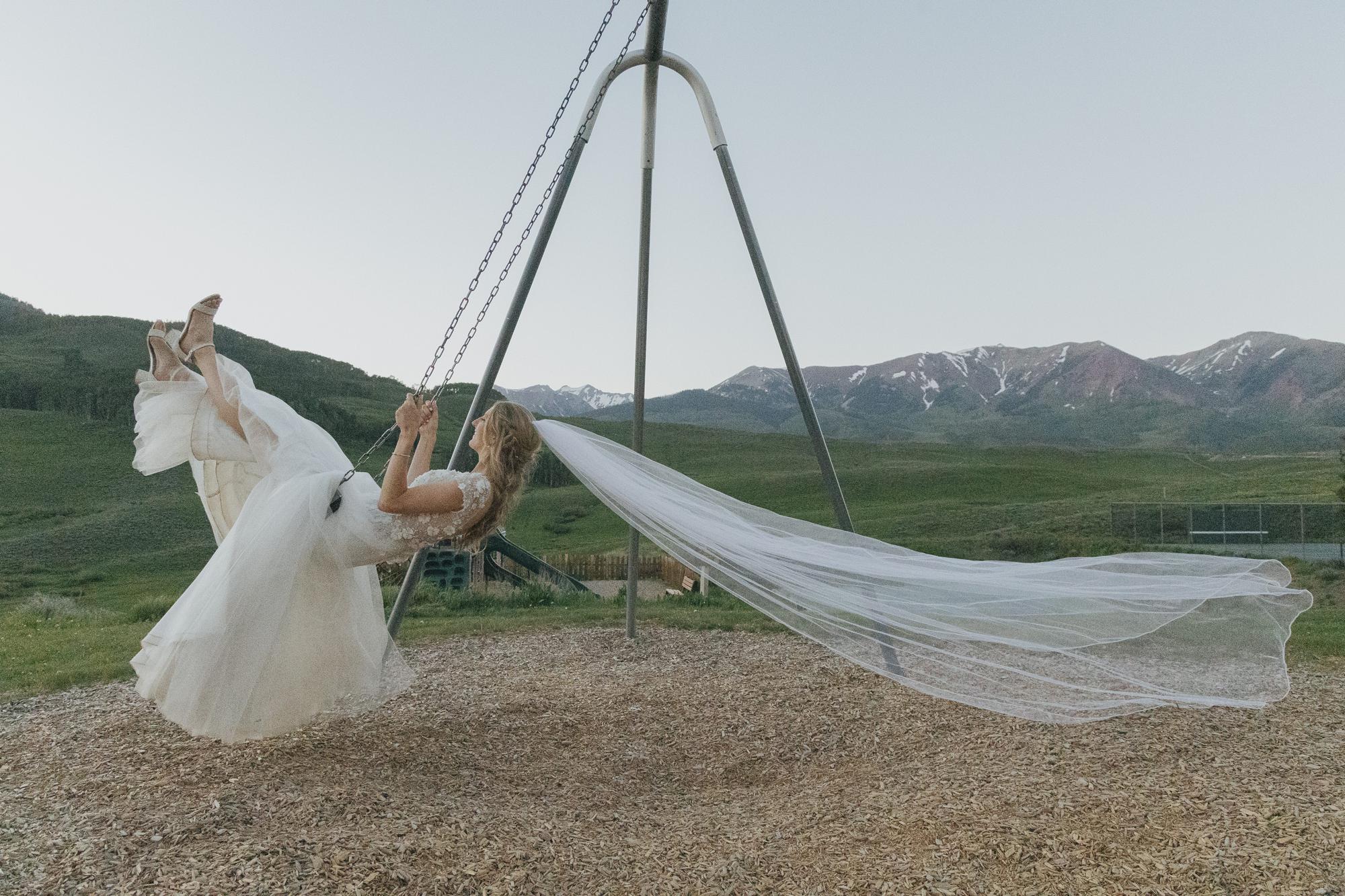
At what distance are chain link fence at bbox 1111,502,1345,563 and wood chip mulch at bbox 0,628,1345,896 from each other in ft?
42.5

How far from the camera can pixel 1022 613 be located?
4281 millimetres

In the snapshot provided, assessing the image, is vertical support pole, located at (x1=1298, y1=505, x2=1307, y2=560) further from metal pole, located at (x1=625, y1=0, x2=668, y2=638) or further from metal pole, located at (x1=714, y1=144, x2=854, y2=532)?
metal pole, located at (x1=625, y1=0, x2=668, y2=638)

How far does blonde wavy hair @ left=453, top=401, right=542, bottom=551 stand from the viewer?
4.32 m

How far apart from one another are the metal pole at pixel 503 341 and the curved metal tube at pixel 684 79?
0.17 metres

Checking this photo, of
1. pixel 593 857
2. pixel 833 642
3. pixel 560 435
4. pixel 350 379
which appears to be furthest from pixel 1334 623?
pixel 350 379

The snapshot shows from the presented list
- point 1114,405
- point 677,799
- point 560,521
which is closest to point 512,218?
point 677,799

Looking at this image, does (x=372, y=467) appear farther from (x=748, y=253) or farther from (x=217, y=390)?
(x=217, y=390)

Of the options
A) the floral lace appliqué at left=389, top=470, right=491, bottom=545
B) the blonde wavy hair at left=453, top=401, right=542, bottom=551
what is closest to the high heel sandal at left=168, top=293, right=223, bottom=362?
the floral lace appliqué at left=389, top=470, right=491, bottom=545

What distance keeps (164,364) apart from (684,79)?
3.90m

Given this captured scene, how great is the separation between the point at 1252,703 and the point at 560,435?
383 cm

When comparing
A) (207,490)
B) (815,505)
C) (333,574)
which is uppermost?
(207,490)

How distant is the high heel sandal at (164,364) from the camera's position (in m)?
4.29

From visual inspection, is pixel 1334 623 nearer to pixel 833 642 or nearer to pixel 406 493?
pixel 833 642

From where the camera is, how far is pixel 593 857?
3348 mm
